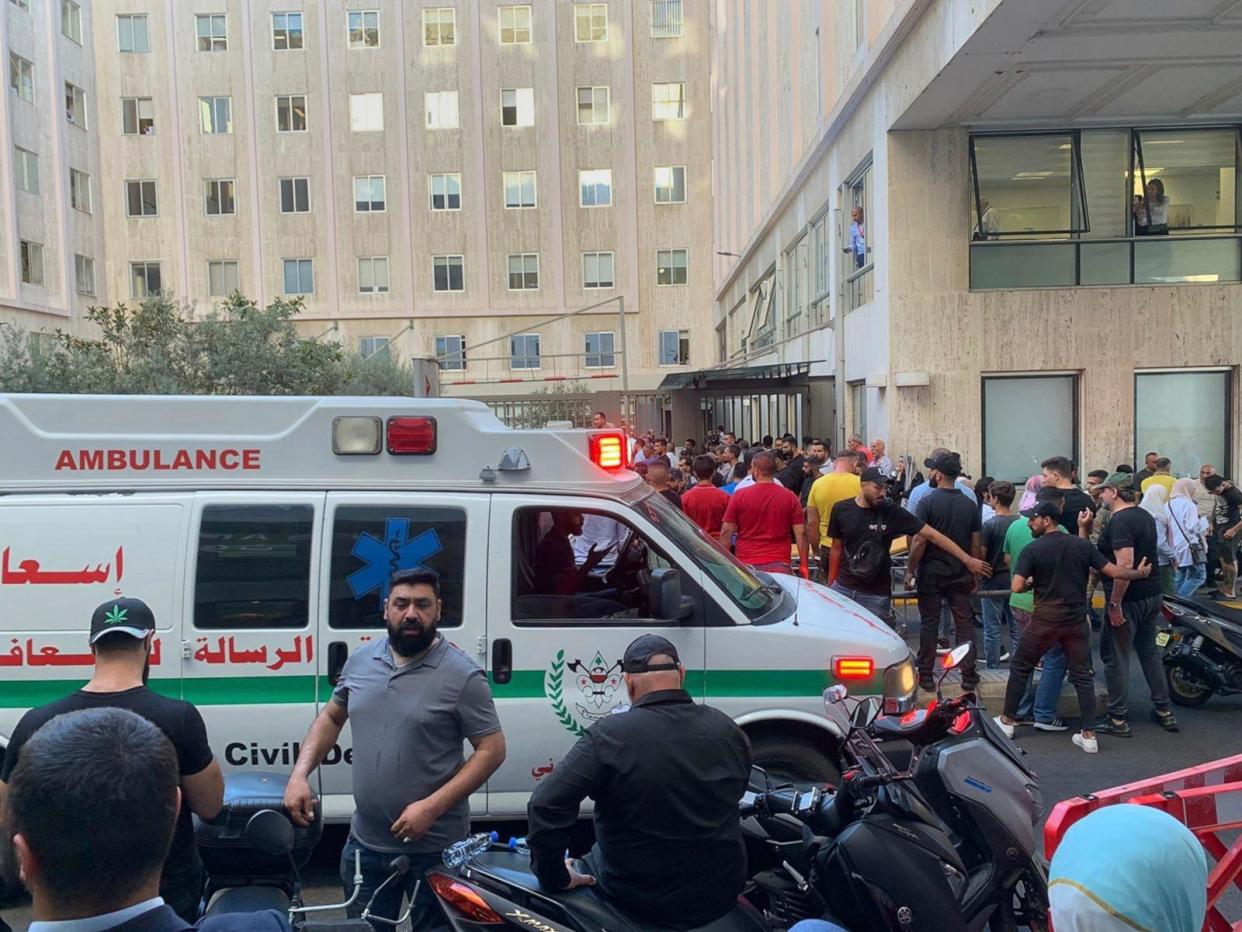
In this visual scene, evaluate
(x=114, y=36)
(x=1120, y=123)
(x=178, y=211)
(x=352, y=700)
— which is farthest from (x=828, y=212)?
(x=114, y=36)

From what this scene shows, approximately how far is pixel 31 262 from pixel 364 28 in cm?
1640

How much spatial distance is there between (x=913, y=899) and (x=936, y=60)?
11.4 m

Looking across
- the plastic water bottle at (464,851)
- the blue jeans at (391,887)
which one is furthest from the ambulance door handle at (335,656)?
the plastic water bottle at (464,851)

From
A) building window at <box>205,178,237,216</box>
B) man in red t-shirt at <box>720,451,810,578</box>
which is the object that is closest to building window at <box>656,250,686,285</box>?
building window at <box>205,178,237,216</box>

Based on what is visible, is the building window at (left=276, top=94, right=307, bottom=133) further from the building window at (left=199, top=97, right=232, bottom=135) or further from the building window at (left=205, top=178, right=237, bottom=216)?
the building window at (left=205, top=178, right=237, bottom=216)

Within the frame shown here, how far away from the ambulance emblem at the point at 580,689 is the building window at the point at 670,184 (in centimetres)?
4084

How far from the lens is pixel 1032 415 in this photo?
15.1 meters

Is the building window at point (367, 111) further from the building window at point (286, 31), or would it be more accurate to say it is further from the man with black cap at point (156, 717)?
the man with black cap at point (156, 717)

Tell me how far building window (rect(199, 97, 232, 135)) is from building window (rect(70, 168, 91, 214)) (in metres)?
5.13

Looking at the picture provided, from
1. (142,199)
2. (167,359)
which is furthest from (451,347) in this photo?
(167,359)

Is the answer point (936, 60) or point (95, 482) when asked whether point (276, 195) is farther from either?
point (95, 482)

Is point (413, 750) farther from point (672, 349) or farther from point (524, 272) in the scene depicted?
point (672, 349)

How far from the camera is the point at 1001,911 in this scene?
147 inches

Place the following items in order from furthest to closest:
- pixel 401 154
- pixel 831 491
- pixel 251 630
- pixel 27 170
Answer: pixel 401 154
pixel 27 170
pixel 831 491
pixel 251 630
